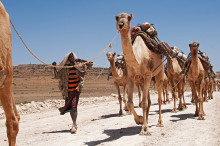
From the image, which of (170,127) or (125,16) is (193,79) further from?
(125,16)

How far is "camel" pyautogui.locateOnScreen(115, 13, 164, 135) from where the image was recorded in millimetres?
7051

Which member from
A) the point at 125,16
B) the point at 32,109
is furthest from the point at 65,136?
the point at 32,109

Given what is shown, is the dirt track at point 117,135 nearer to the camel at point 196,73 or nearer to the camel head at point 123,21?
the camel at point 196,73

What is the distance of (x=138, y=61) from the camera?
7.54m

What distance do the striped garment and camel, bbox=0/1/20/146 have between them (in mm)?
3878

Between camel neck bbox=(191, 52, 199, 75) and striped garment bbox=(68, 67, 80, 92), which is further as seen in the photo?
camel neck bbox=(191, 52, 199, 75)

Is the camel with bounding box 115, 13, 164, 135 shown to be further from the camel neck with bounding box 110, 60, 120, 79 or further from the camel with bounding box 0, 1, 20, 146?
the camel with bounding box 0, 1, 20, 146

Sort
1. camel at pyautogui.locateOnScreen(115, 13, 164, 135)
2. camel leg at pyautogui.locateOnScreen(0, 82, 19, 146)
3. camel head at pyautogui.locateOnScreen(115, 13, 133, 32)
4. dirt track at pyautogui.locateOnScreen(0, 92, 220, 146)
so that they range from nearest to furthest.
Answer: camel leg at pyautogui.locateOnScreen(0, 82, 19, 146) < dirt track at pyautogui.locateOnScreen(0, 92, 220, 146) < camel head at pyautogui.locateOnScreen(115, 13, 133, 32) < camel at pyautogui.locateOnScreen(115, 13, 164, 135)

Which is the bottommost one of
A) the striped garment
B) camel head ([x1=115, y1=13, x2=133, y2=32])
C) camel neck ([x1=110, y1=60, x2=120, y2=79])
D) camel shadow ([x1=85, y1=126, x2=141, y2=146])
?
camel shadow ([x1=85, y1=126, x2=141, y2=146])

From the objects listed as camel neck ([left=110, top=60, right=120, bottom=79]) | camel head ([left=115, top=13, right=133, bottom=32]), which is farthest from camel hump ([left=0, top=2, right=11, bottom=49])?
camel neck ([left=110, top=60, right=120, bottom=79])

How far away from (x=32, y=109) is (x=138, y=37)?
9.22 m

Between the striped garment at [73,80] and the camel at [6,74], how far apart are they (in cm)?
388

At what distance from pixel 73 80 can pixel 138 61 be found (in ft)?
8.10

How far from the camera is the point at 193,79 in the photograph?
1153 cm
